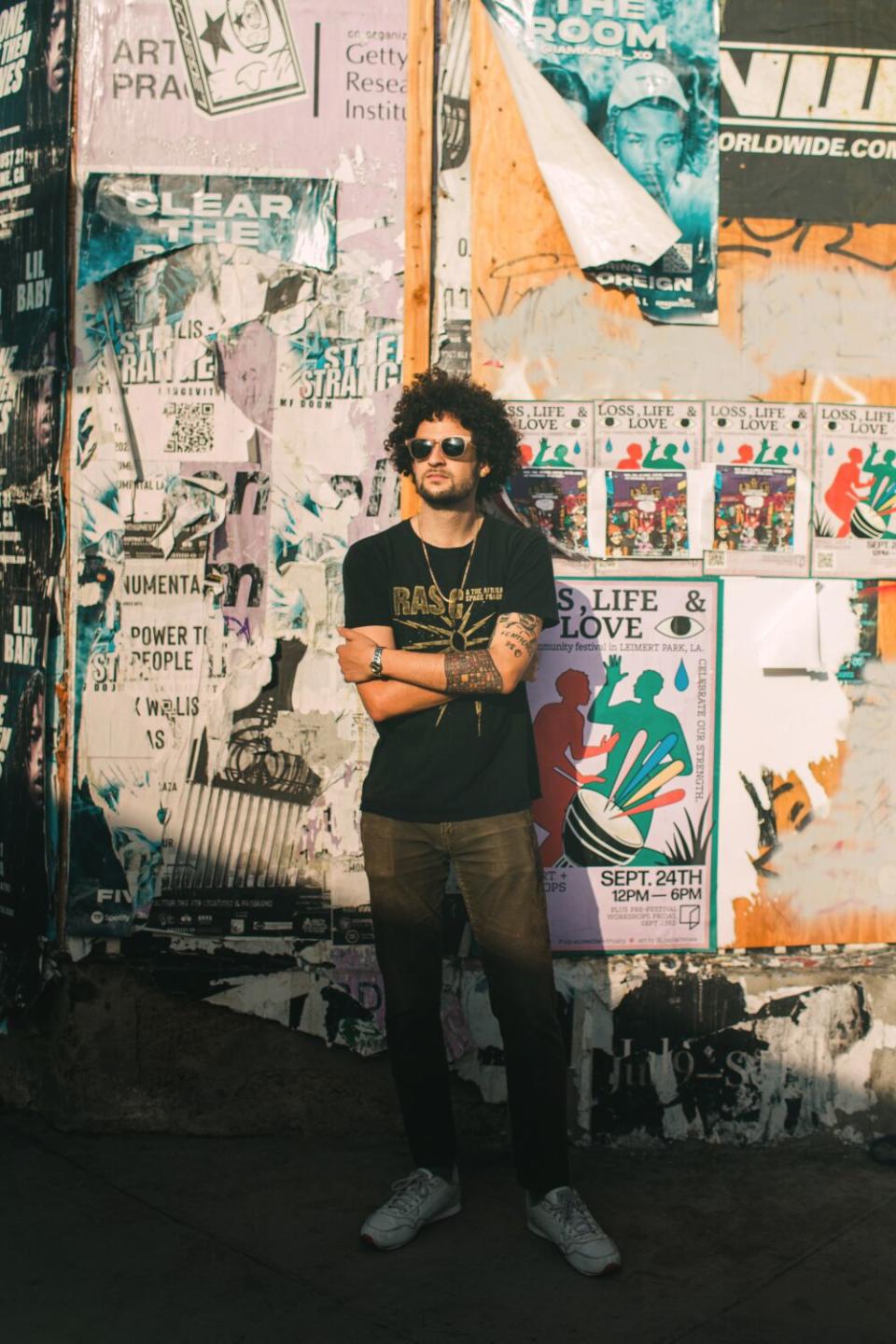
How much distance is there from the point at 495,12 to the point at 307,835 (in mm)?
2781

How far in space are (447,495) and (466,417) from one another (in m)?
0.27

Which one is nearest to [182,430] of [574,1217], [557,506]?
[557,506]

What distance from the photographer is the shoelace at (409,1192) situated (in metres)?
3.53

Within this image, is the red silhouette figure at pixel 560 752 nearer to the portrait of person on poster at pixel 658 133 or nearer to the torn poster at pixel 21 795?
the portrait of person on poster at pixel 658 133

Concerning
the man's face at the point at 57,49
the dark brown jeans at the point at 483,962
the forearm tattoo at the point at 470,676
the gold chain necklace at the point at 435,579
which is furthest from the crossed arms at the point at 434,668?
the man's face at the point at 57,49

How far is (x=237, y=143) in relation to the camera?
4141 millimetres

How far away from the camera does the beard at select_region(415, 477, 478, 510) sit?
141 inches

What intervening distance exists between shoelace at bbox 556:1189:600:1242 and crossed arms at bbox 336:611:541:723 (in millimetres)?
1403

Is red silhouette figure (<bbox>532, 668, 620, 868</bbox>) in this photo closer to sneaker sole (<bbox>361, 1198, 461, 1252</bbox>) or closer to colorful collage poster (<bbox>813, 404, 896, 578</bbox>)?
colorful collage poster (<bbox>813, 404, 896, 578</bbox>)

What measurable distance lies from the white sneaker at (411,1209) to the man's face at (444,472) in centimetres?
193

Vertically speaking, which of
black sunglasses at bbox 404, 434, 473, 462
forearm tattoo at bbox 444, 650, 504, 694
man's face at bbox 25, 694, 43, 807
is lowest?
man's face at bbox 25, 694, 43, 807

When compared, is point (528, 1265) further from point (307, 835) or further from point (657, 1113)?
point (307, 835)

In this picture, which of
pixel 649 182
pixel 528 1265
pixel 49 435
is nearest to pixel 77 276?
pixel 49 435

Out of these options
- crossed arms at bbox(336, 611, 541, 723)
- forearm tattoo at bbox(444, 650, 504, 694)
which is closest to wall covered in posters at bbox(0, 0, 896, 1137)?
crossed arms at bbox(336, 611, 541, 723)
